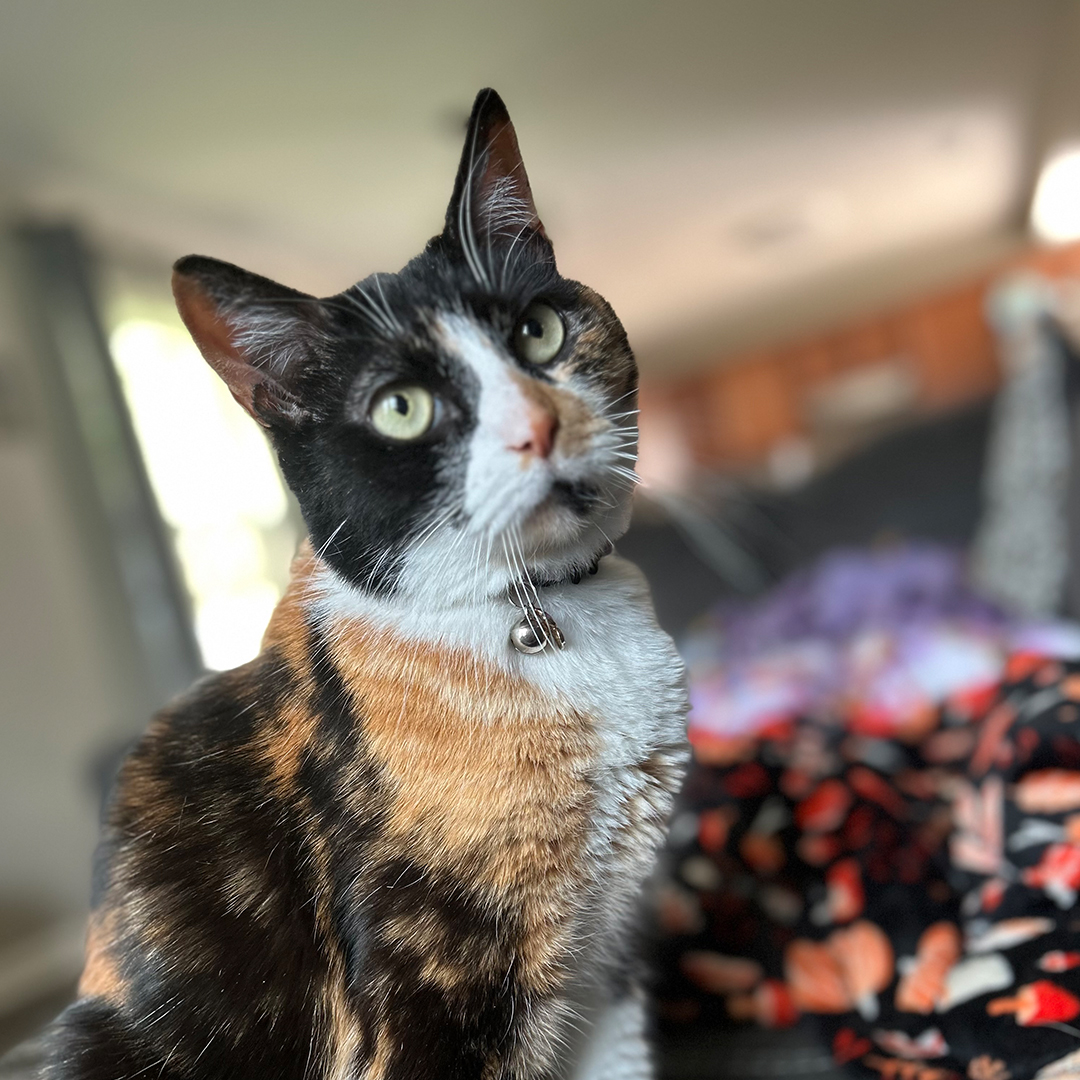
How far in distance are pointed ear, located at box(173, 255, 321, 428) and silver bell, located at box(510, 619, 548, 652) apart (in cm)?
18

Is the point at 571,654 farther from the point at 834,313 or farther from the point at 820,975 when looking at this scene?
the point at 834,313

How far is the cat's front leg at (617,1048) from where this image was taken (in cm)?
53

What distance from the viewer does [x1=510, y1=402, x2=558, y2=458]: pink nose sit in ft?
1.26

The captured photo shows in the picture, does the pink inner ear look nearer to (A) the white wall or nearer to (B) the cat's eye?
(B) the cat's eye

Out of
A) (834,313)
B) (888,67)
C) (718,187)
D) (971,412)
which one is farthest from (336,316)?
(834,313)

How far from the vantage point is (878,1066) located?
2.05 feet

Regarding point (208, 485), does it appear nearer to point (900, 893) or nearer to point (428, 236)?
point (428, 236)

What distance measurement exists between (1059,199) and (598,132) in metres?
1.37

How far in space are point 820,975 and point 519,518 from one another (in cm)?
63

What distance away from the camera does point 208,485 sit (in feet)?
3.21

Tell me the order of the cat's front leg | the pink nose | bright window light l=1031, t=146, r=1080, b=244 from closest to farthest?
the pink nose, the cat's front leg, bright window light l=1031, t=146, r=1080, b=244

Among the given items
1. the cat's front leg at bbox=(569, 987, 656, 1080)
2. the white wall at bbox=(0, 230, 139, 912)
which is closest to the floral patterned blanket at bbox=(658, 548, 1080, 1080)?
the cat's front leg at bbox=(569, 987, 656, 1080)

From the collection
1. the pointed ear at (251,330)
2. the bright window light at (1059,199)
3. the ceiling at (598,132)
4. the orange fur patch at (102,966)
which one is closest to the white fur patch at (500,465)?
the pointed ear at (251,330)

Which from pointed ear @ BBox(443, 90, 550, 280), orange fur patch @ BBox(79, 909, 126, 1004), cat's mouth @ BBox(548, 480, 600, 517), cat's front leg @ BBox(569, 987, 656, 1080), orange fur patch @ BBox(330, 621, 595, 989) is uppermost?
pointed ear @ BBox(443, 90, 550, 280)
